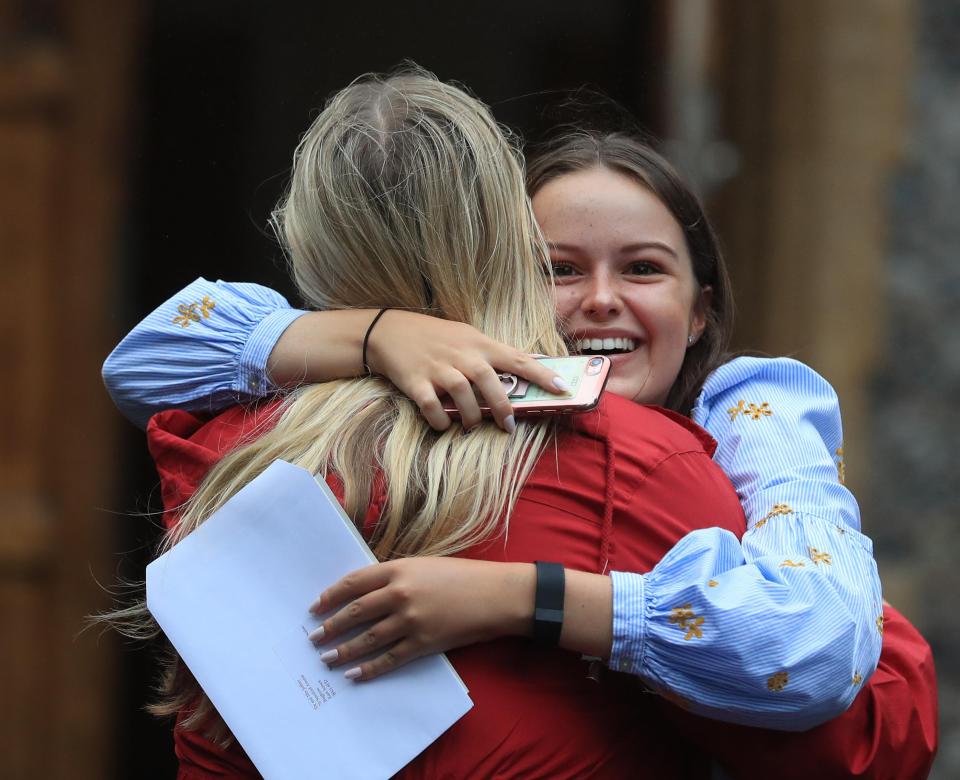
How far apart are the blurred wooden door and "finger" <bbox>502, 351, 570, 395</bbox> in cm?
178

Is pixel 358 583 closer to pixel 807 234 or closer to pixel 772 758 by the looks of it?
pixel 772 758

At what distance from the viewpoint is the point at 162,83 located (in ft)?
8.90

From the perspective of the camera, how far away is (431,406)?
1224mm

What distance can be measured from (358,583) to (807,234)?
1.73 meters

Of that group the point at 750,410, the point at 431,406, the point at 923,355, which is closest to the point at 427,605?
the point at 431,406

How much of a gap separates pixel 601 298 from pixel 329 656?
612 millimetres

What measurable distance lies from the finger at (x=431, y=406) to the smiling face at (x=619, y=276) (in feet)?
1.34

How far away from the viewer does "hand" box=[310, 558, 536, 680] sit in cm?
115

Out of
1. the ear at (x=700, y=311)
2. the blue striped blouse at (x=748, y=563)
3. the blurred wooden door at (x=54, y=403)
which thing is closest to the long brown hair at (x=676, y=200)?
the ear at (x=700, y=311)

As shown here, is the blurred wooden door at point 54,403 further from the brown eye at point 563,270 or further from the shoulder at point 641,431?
the shoulder at point 641,431

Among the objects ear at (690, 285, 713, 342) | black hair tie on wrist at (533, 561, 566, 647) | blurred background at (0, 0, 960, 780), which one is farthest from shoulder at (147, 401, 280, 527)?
blurred background at (0, 0, 960, 780)

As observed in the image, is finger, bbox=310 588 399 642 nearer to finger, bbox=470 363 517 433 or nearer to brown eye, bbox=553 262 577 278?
finger, bbox=470 363 517 433

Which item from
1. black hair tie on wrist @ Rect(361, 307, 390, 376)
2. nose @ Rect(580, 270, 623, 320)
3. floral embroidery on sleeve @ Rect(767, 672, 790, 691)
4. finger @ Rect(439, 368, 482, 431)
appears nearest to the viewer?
floral embroidery on sleeve @ Rect(767, 672, 790, 691)

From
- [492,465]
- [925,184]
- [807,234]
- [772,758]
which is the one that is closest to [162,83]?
[807,234]
